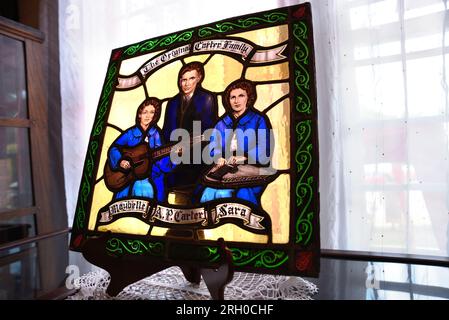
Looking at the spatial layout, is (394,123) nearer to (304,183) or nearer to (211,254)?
(304,183)

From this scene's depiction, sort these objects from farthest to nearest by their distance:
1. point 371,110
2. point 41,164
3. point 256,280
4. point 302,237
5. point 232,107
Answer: point 41,164 < point 371,110 < point 256,280 < point 232,107 < point 302,237

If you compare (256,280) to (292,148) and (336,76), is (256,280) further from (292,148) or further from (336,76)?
(336,76)

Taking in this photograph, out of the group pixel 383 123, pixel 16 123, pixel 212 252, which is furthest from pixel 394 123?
pixel 16 123

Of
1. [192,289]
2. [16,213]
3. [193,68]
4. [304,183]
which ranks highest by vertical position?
[193,68]

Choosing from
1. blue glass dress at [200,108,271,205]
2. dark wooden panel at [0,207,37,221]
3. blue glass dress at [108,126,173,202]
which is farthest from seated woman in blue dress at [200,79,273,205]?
dark wooden panel at [0,207,37,221]

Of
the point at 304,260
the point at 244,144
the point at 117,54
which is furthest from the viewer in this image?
the point at 117,54

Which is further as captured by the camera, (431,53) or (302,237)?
(431,53)

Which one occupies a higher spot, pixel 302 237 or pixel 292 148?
pixel 292 148

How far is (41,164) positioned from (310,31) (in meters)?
1.20

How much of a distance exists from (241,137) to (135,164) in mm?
247

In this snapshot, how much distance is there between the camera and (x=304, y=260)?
0.54 meters

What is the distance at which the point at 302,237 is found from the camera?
21.8 inches

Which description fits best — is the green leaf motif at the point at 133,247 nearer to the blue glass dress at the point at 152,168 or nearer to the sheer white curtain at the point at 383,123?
the blue glass dress at the point at 152,168

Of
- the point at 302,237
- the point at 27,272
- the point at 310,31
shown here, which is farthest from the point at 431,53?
the point at 27,272
